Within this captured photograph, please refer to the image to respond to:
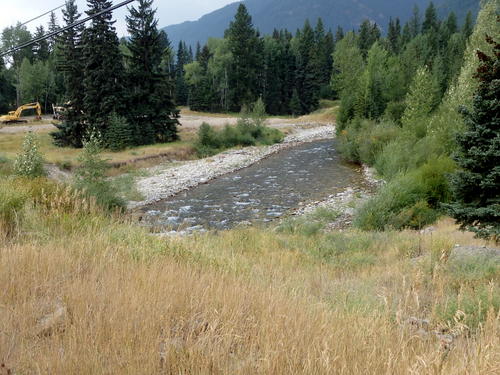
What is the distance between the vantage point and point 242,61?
231 ft

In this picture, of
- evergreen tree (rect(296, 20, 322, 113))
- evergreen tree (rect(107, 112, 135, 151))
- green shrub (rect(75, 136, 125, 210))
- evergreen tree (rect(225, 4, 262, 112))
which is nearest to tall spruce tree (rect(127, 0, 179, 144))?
evergreen tree (rect(107, 112, 135, 151))

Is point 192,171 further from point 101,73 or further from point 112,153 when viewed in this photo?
point 101,73

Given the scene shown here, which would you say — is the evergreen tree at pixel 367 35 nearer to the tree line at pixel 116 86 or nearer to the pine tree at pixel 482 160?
the tree line at pixel 116 86

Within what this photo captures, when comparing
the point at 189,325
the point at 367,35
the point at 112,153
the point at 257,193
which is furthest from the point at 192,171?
the point at 367,35

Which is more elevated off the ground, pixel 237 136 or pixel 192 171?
pixel 237 136

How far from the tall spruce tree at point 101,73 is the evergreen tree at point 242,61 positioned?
39935 mm

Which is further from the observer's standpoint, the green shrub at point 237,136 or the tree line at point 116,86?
the green shrub at point 237,136

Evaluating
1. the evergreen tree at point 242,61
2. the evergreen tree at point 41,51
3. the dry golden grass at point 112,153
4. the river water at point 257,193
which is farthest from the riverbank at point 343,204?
the evergreen tree at point 41,51

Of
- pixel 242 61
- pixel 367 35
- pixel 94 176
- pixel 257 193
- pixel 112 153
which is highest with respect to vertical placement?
pixel 367 35

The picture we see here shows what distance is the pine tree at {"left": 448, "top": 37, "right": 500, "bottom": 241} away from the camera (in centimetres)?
1056

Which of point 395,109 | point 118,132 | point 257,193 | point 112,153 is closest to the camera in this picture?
point 257,193

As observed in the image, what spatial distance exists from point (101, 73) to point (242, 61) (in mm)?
43243

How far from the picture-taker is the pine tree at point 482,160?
1056 centimetres

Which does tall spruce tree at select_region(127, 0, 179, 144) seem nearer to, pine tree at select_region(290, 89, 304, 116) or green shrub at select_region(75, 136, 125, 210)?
green shrub at select_region(75, 136, 125, 210)
